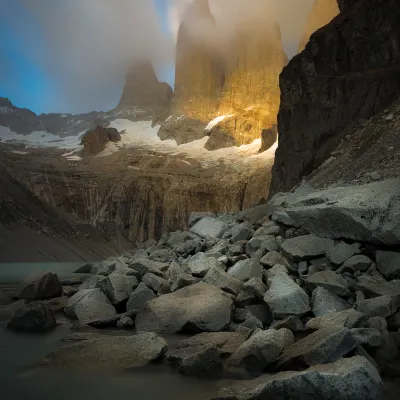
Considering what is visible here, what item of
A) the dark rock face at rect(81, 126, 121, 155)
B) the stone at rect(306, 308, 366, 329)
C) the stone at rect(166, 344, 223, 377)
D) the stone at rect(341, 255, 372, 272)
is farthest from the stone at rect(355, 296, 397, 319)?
the dark rock face at rect(81, 126, 121, 155)

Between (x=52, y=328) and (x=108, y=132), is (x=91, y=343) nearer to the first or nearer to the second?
(x=52, y=328)

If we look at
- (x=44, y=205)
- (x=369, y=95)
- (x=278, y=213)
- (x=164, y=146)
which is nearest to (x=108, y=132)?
(x=164, y=146)

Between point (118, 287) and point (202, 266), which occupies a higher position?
point (202, 266)

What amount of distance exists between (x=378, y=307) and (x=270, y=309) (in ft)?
6.15

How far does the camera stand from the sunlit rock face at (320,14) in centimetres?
6706

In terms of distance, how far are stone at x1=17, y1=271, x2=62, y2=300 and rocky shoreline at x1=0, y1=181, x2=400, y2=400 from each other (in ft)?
0.12

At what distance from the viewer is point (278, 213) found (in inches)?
415

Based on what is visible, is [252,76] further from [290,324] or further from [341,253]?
[290,324]

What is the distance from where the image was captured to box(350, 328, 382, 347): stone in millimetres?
4957

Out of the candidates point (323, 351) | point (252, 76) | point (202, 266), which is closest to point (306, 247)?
point (202, 266)

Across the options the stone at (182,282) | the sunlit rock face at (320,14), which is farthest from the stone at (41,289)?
the sunlit rock face at (320,14)

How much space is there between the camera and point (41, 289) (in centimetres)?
1107

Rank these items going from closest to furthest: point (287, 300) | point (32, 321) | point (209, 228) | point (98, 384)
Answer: point (98, 384) → point (287, 300) → point (32, 321) → point (209, 228)

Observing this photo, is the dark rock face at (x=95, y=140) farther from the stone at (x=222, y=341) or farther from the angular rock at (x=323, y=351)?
the angular rock at (x=323, y=351)
